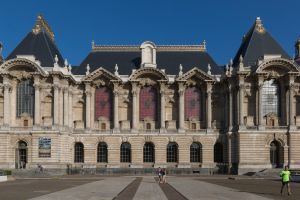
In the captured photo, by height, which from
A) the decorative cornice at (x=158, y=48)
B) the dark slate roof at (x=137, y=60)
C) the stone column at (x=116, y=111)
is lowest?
the stone column at (x=116, y=111)

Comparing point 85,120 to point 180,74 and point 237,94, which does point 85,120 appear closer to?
point 180,74

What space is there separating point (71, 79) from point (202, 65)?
837 inches

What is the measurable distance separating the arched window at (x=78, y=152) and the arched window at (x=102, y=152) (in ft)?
8.18

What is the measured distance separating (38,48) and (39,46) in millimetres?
519

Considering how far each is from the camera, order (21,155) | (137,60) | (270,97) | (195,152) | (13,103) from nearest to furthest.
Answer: (21,155)
(270,97)
(13,103)
(195,152)
(137,60)

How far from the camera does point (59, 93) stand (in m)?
73.3

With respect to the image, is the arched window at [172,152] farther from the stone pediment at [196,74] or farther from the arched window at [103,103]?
the arched window at [103,103]

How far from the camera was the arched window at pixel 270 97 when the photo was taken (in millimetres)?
73438

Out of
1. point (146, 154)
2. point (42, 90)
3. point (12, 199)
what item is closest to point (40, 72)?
point (42, 90)

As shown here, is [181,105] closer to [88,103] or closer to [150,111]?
[150,111]

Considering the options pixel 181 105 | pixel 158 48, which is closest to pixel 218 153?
pixel 181 105

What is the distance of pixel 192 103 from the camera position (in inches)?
3044

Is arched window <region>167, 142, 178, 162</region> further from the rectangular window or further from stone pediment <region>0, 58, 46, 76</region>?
stone pediment <region>0, 58, 46, 76</region>

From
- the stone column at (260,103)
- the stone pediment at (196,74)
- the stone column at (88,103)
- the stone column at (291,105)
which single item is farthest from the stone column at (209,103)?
the stone column at (88,103)
